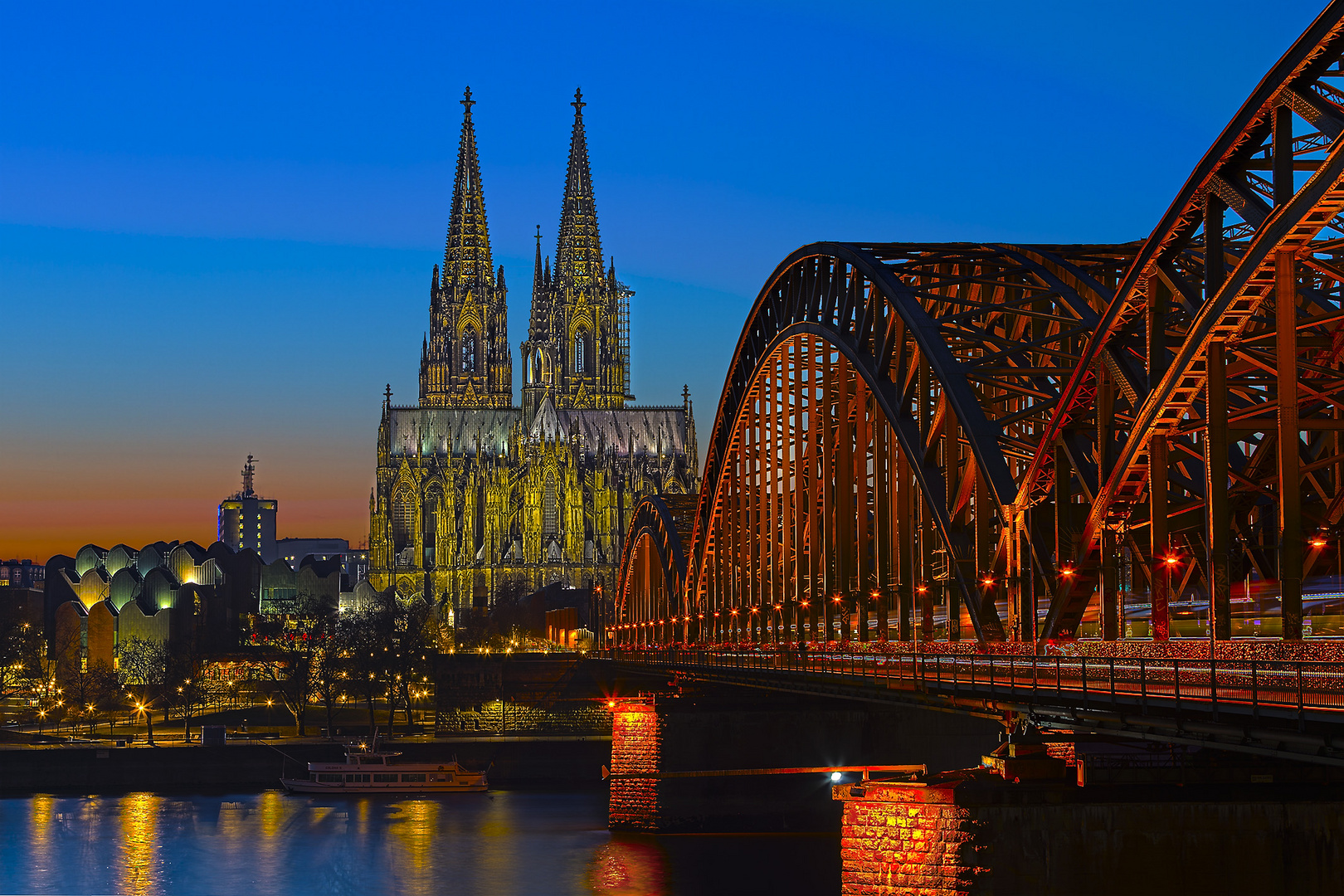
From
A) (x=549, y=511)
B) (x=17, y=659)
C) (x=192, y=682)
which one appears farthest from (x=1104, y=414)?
(x=549, y=511)

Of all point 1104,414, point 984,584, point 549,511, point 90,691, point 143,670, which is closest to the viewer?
point 1104,414

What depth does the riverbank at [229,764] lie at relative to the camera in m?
90.4

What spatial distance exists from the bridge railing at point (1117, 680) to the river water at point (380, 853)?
60.4ft

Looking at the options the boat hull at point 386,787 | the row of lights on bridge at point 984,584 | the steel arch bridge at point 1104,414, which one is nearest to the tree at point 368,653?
the boat hull at point 386,787

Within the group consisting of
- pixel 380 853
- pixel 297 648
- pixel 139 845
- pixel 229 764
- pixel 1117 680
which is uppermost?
pixel 1117 680

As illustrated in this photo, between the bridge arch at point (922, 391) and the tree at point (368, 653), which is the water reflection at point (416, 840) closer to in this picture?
the bridge arch at point (922, 391)

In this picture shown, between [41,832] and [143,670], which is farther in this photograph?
[143,670]

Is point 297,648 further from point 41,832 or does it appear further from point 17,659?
point 41,832

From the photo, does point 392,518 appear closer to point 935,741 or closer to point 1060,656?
point 935,741

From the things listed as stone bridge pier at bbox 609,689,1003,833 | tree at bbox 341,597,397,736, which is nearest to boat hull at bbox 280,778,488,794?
tree at bbox 341,597,397,736

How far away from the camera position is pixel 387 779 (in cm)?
9162

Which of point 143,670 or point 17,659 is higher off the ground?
point 17,659

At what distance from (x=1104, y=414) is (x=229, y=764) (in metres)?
70.3

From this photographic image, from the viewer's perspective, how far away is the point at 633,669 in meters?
75.7
